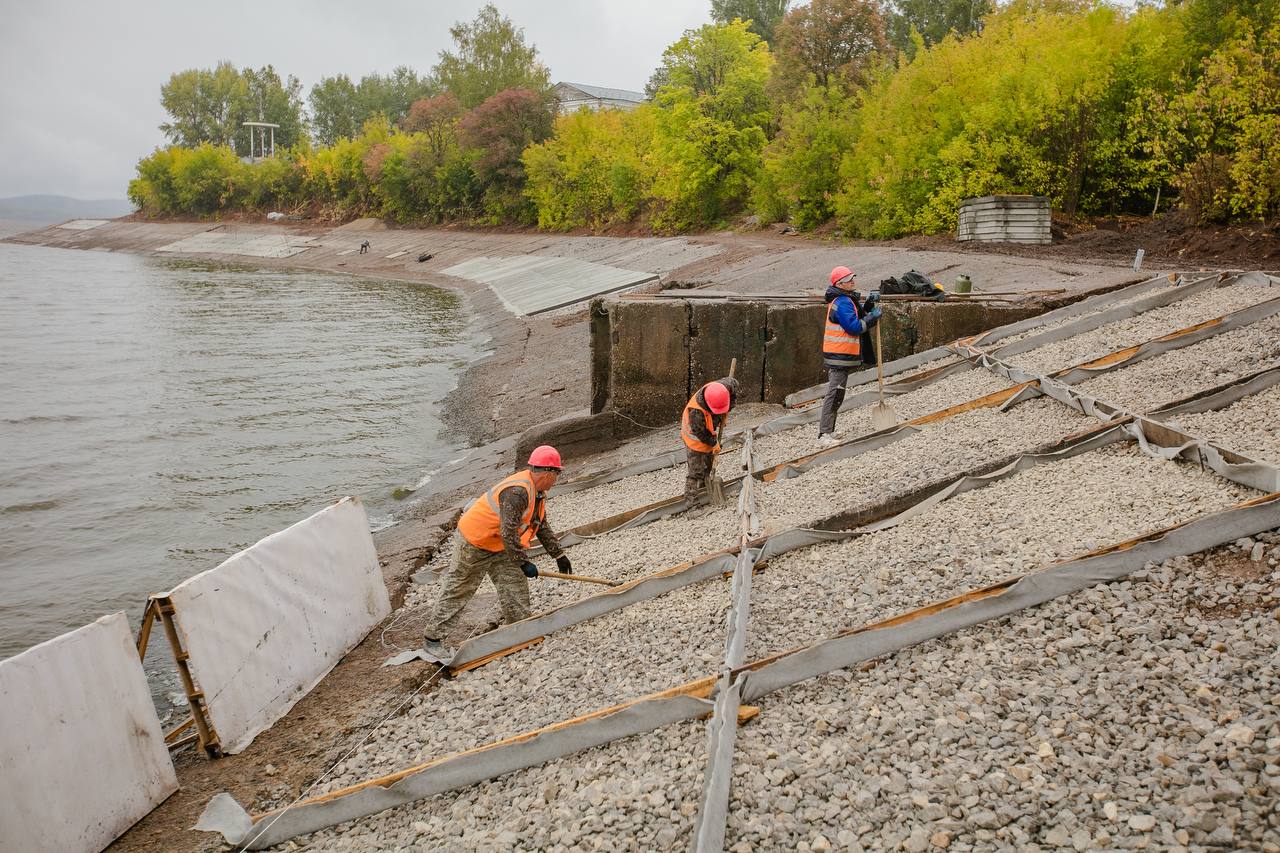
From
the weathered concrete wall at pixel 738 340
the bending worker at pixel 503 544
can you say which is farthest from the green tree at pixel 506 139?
the bending worker at pixel 503 544

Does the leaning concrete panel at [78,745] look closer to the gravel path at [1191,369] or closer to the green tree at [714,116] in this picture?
the gravel path at [1191,369]

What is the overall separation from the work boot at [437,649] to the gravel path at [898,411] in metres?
4.86

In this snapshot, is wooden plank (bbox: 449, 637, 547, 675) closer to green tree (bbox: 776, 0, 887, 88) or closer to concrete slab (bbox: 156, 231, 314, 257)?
green tree (bbox: 776, 0, 887, 88)

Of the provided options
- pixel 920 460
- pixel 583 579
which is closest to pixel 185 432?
pixel 583 579

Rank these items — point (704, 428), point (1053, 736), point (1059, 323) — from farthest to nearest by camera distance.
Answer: point (1059, 323) → point (704, 428) → point (1053, 736)

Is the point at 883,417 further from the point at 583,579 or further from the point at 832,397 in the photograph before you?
the point at 583,579

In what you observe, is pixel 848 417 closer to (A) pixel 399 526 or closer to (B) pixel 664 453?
(B) pixel 664 453

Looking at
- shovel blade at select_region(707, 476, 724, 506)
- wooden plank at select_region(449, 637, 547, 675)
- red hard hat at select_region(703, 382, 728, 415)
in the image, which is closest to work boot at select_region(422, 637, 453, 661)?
wooden plank at select_region(449, 637, 547, 675)

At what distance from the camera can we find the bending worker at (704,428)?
10.2 meters

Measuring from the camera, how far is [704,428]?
33.7 ft

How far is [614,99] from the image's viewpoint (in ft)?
327

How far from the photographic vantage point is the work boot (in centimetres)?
806

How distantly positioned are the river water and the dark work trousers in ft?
24.3

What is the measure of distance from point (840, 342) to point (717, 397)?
2.33 meters
